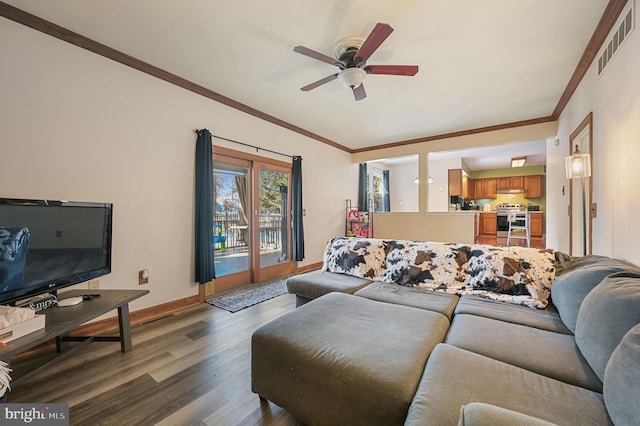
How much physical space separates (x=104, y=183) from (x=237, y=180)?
5.34ft

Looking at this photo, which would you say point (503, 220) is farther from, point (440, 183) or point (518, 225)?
point (440, 183)

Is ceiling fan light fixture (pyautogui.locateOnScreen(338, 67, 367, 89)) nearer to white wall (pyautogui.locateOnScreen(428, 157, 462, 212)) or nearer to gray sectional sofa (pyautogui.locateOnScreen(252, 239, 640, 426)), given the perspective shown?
gray sectional sofa (pyautogui.locateOnScreen(252, 239, 640, 426))

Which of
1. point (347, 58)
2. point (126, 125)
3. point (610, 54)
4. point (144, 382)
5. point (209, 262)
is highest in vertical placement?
point (347, 58)

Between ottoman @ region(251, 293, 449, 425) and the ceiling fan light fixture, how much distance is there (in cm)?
203

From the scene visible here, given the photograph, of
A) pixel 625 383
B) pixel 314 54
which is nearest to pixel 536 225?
pixel 314 54

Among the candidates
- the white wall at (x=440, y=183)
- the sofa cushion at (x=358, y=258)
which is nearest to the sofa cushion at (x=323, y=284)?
the sofa cushion at (x=358, y=258)

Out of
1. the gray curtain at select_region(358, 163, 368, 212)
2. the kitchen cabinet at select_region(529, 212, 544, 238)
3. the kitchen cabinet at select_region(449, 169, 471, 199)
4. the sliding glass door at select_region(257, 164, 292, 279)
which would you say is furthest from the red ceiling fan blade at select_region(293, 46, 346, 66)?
the kitchen cabinet at select_region(529, 212, 544, 238)

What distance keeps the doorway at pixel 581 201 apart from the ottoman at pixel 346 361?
84.6 inches

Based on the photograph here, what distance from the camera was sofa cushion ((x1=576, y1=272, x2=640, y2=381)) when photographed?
99 cm

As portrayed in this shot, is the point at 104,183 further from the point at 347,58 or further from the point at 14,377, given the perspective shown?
the point at 347,58

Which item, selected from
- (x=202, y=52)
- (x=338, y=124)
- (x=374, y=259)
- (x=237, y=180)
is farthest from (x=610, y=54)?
(x=237, y=180)

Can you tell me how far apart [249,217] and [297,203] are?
931 mm

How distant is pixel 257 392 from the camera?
1.48 meters

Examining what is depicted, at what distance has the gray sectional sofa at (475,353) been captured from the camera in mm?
860
